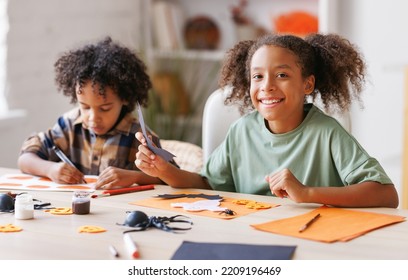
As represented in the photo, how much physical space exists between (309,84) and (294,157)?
220mm

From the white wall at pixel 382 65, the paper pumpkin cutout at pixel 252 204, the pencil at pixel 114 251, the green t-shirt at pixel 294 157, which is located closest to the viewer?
the pencil at pixel 114 251

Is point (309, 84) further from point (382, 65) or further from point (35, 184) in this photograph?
point (382, 65)

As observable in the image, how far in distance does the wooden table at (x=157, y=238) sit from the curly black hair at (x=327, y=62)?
1.54 feet

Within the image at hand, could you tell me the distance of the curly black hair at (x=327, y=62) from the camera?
197 centimetres

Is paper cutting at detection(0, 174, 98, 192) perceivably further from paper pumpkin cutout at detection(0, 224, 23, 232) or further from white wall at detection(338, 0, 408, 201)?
white wall at detection(338, 0, 408, 201)

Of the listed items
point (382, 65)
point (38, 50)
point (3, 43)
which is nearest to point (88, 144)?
point (3, 43)

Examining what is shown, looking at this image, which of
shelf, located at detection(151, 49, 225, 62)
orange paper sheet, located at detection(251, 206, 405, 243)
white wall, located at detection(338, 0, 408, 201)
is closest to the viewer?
orange paper sheet, located at detection(251, 206, 405, 243)

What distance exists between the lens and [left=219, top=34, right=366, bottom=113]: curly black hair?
1.97 m

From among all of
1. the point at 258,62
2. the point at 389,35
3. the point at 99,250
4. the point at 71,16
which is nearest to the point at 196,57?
the point at 71,16

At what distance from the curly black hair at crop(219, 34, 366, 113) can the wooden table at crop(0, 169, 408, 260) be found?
468 mm

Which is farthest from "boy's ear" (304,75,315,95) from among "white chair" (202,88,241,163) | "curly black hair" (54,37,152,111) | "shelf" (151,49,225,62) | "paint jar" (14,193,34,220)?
"shelf" (151,49,225,62)

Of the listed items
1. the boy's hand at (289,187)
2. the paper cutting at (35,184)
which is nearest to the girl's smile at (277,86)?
the boy's hand at (289,187)

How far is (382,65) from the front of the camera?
3.29 m

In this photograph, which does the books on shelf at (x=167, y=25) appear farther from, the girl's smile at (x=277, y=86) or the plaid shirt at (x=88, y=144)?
the girl's smile at (x=277, y=86)
